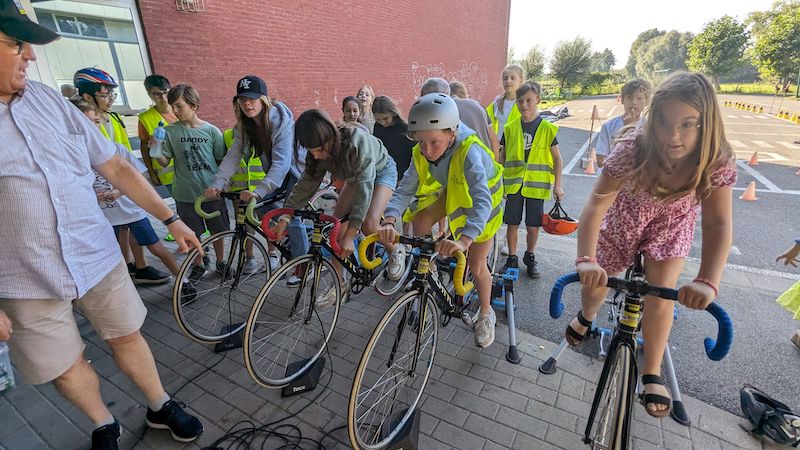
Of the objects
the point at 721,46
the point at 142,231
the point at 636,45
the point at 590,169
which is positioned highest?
the point at 636,45

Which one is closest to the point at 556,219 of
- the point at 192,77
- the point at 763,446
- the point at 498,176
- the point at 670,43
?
the point at 498,176

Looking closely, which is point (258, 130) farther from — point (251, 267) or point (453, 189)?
point (453, 189)

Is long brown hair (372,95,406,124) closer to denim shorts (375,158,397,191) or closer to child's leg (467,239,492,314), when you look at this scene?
denim shorts (375,158,397,191)

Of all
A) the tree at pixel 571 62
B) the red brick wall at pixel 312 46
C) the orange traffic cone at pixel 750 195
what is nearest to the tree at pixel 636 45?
the tree at pixel 571 62

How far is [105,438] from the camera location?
2.25m

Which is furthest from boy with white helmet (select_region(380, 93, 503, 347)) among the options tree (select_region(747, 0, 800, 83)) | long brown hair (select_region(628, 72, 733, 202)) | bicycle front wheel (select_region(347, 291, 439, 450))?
tree (select_region(747, 0, 800, 83))

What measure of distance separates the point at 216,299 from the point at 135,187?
212 centimetres

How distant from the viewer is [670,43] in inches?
2884

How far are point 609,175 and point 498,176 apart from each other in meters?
0.93

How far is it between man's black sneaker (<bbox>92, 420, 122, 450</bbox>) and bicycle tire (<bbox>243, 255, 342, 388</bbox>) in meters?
0.83

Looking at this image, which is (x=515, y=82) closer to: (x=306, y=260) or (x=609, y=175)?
(x=609, y=175)

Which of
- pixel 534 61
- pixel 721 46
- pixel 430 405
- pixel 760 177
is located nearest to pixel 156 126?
pixel 430 405

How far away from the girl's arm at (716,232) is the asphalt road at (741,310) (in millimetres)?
1451

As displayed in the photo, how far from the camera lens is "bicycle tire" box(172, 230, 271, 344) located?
123 inches
